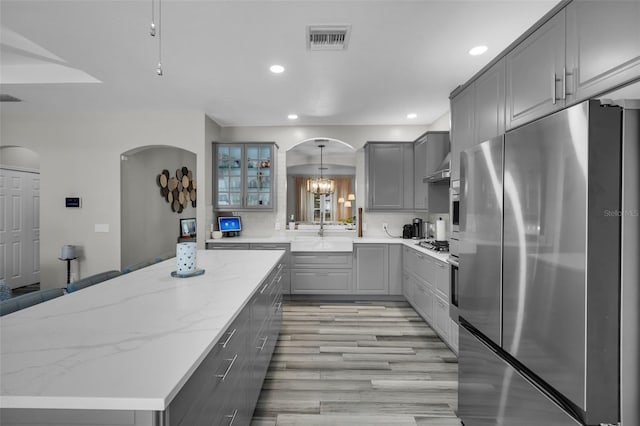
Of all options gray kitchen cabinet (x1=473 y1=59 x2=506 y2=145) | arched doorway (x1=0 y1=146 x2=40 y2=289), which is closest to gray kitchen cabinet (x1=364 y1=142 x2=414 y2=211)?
gray kitchen cabinet (x1=473 y1=59 x2=506 y2=145)

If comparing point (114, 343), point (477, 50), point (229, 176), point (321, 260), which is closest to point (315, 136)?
point (229, 176)

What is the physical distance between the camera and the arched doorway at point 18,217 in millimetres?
5293

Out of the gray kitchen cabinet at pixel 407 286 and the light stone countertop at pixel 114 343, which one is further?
the gray kitchen cabinet at pixel 407 286

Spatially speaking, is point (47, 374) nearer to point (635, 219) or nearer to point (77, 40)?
point (635, 219)

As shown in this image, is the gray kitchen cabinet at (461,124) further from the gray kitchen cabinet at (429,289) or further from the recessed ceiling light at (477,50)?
the gray kitchen cabinet at (429,289)

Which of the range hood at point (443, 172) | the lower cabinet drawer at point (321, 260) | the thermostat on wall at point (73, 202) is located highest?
the range hood at point (443, 172)

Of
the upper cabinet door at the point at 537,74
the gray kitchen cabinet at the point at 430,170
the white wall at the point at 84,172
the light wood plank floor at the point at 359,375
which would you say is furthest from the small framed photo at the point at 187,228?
the upper cabinet door at the point at 537,74

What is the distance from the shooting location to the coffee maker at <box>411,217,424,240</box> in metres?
4.93

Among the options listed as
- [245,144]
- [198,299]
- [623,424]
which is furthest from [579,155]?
[245,144]

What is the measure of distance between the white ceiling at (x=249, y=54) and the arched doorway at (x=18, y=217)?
1644 mm

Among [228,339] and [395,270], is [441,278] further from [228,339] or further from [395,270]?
[228,339]

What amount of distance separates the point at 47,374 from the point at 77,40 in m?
2.82

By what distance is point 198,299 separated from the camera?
154cm

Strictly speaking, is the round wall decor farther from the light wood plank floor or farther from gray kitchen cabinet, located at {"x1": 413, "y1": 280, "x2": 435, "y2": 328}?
gray kitchen cabinet, located at {"x1": 413, "y1": 280, "x2": 435, "y2": 328}
